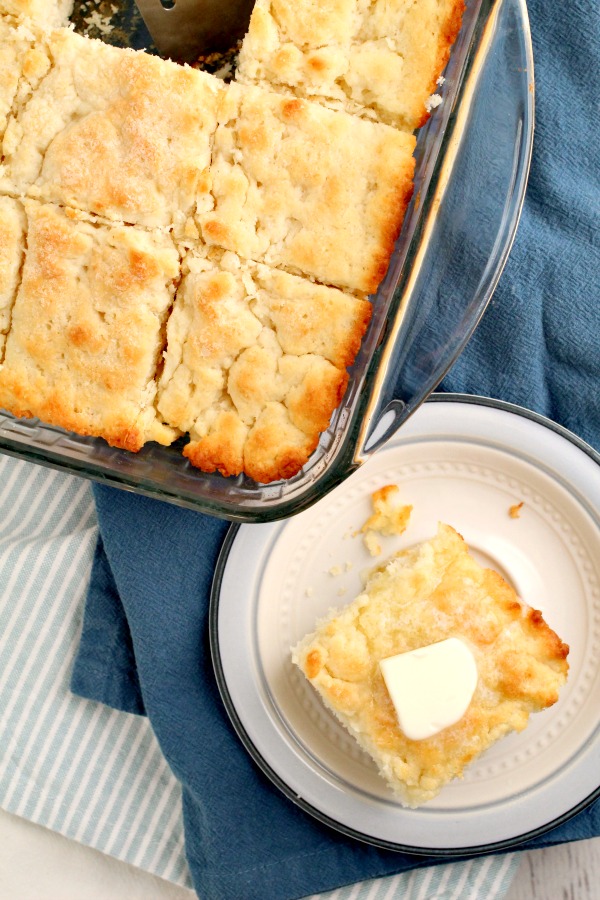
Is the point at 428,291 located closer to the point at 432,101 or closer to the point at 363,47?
the point at 432,101

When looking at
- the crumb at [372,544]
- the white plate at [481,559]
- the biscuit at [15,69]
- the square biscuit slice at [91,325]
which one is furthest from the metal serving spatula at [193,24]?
the crumb at [372,544]

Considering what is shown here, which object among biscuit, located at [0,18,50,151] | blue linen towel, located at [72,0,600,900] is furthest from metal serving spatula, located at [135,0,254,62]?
blue linen towel, located at [72,0,600,900]

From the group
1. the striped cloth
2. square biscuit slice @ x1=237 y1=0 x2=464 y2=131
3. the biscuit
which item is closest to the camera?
square biscuit slice @ x1=237 y1=0 x2=464 y2=131

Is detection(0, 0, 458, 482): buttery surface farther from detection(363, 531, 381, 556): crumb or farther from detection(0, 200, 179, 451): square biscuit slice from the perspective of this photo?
detection(363, 531, 381, 556): crumb

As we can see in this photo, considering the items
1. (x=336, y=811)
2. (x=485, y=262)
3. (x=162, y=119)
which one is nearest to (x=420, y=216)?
(x=485, y=262)

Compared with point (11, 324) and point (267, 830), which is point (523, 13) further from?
point (267, 830)

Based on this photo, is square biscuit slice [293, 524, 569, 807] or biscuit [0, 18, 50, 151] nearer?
biscuit [0, 18, 50, 151]

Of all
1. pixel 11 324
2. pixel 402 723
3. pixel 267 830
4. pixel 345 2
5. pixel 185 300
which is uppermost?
pixel 345 2

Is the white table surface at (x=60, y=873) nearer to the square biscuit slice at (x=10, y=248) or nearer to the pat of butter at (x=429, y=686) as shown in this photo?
the pat of butter at (x=429, y=686)
